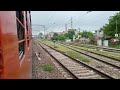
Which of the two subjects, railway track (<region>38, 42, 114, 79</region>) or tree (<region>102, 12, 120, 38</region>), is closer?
railway track (<region>38, 42, 114, 79</region>)

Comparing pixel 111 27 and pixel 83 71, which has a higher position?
pixel 111 27

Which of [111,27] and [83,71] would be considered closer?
[83,71]

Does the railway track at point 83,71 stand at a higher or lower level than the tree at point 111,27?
lower

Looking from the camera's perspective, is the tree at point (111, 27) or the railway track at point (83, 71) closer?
the railway track at point (83, 71)

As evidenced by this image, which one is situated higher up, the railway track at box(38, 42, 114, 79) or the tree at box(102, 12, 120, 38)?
the tree at box(102, 12, 120, 38)
